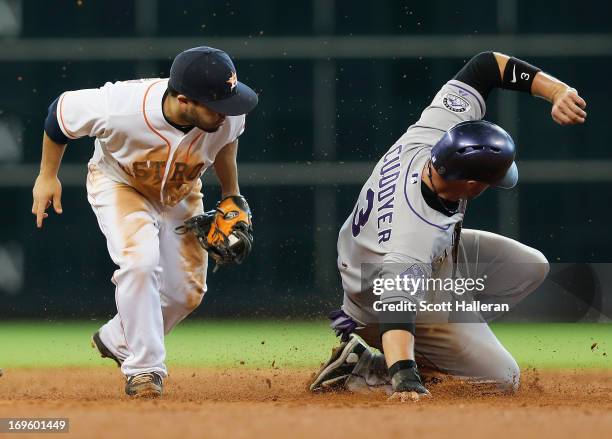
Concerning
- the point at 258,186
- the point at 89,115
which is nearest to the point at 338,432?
the point at 89,115

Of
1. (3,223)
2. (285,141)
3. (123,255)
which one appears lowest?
(3,223)

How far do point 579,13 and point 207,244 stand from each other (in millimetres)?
5445

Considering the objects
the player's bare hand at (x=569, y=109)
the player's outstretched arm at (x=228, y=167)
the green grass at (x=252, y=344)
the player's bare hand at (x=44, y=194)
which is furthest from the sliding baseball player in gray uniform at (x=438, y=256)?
the green grass at (x=252, y=344)

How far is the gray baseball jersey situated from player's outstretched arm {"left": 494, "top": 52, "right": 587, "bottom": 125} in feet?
0.52

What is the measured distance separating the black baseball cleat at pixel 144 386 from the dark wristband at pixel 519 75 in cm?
185

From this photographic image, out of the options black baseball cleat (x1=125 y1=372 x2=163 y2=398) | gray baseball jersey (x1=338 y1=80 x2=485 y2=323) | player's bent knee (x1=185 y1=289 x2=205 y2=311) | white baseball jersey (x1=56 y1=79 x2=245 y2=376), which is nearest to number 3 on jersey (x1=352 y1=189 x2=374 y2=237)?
gray baseball jersey (x1=338 y1=80 x2=485 y2=323)

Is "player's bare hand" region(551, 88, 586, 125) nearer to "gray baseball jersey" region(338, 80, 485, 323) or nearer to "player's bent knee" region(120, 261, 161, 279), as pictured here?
"gray baseball jersey" region(338, 80, 485, 323)

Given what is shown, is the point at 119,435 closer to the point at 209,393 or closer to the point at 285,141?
the point at 209,393

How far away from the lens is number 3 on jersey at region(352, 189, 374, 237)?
4.44 meters

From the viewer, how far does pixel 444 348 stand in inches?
180

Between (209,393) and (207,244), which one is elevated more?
(207,244)

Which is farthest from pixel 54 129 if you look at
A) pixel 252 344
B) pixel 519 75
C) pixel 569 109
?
pixel 252 344

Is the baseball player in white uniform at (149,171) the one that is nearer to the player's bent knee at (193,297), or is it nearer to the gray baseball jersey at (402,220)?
the player's bent knee at (193,297)

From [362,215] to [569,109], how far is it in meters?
0.88
